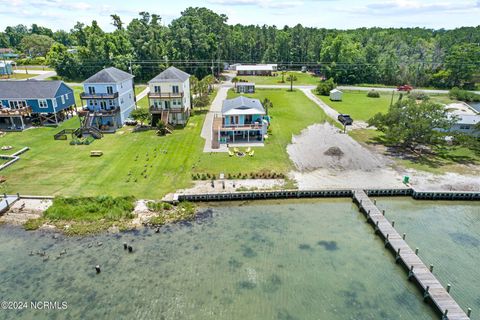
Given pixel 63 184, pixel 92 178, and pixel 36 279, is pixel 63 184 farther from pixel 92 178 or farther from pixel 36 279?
pixel 36 279

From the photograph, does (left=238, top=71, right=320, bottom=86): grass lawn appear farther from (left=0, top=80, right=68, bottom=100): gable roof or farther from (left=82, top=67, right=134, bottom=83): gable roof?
(left=0, top=80, right=68, bottom=100): gable roof

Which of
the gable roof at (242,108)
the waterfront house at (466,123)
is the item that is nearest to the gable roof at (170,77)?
the gable roof at (242,108)

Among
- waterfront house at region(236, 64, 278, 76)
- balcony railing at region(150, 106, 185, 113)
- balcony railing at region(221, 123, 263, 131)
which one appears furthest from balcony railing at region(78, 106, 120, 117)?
waterfront house at region(236, 64, 278, 76)

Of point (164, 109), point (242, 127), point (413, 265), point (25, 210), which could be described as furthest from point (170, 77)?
point (413, 265)

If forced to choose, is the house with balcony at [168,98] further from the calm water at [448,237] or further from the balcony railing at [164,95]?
the calm water at [448,237]

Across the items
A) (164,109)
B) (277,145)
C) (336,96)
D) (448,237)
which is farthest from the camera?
(336,96)

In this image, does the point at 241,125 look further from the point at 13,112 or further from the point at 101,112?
the point at 13,112
